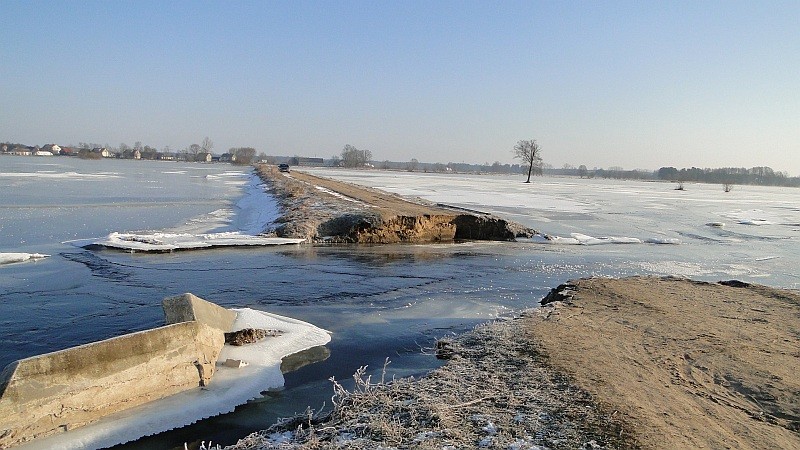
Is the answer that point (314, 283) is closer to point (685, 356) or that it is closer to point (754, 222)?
point (685, 356)

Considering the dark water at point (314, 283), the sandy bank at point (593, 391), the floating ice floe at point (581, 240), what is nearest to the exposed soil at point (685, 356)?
the sandy bank at point (593, 391)

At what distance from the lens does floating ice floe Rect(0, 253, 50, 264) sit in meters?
14.1

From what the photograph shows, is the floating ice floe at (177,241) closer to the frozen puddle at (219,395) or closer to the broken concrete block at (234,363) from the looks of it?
the frozen puddle at (219,395)

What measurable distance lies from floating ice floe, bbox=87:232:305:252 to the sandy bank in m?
11.4

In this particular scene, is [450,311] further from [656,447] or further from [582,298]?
[656,447]

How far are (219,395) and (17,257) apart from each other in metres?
11.2

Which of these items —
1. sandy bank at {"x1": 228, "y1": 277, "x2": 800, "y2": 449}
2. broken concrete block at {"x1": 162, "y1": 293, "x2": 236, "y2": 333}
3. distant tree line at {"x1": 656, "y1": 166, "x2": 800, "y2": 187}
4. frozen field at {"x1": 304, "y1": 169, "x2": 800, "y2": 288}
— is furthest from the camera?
distant tree line at {"x1": 656, "y1": 166, "x2": 800, "y2": 187}

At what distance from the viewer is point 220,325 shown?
8.26m

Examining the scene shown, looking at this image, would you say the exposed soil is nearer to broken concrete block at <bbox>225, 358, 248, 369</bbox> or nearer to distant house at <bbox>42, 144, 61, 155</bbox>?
broken concrete block at <bbox>225, 358, 248, 369</bbox>

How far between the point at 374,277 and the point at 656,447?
10129 millimetres

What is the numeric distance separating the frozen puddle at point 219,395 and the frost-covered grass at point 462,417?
3.71 feet

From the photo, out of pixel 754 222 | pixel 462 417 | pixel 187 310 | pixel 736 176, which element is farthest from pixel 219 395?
pixel 736 176

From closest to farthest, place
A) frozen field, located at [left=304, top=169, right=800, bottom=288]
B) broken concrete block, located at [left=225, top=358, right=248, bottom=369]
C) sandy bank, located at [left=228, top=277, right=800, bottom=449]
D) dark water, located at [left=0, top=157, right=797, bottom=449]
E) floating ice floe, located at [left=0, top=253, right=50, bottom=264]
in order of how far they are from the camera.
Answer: sandy bank, located at [left=228, top=277, right=800, bottom=449] < broken concrete block, located at [left=225, top=358, right=248, bottom=369] < dark water, located at [left=0, top=157, right=797, bottom=449] < floating ice floe, located at [left=0, top=253, right=50, bottom=264] < frozen field, located at [left=304, top=169, right=800, bottom=288]

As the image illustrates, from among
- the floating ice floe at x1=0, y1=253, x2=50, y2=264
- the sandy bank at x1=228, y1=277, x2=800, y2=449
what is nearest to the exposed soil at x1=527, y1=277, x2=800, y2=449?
the sandy bank at x1=228, y1=277, x2=800, y2=449
